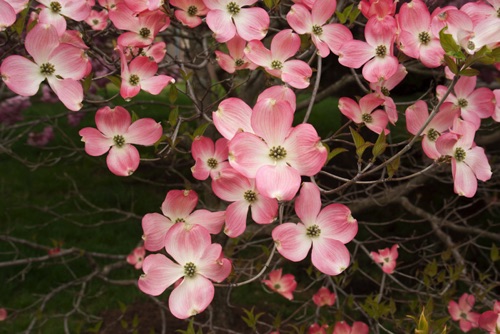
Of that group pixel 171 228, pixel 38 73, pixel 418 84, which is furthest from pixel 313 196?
pixel 418 84

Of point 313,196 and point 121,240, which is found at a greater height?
point 313,196

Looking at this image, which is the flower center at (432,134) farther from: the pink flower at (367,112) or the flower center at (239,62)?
the flower center at (239,62)

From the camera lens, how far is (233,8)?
121cm

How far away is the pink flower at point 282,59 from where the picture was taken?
1.17 metres

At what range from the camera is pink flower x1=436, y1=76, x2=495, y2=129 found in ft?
4.07

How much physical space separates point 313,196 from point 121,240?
3421mm

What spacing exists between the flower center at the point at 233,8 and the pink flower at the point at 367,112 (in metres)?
0.32

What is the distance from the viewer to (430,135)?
1120 millimetres

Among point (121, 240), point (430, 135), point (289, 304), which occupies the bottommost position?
point (121, 240)

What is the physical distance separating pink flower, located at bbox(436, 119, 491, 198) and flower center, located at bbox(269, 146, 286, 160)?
315 mm

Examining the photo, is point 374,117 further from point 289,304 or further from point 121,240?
point 121,240

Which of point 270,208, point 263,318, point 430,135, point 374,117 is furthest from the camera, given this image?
point 263,318

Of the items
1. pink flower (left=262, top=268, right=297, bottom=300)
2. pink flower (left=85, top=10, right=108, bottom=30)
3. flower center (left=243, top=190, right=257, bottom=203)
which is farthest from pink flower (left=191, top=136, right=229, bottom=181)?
pink flower (left=262, top=268, right=297, bottom=300)

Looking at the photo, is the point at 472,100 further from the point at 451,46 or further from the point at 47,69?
the point at 47,69
